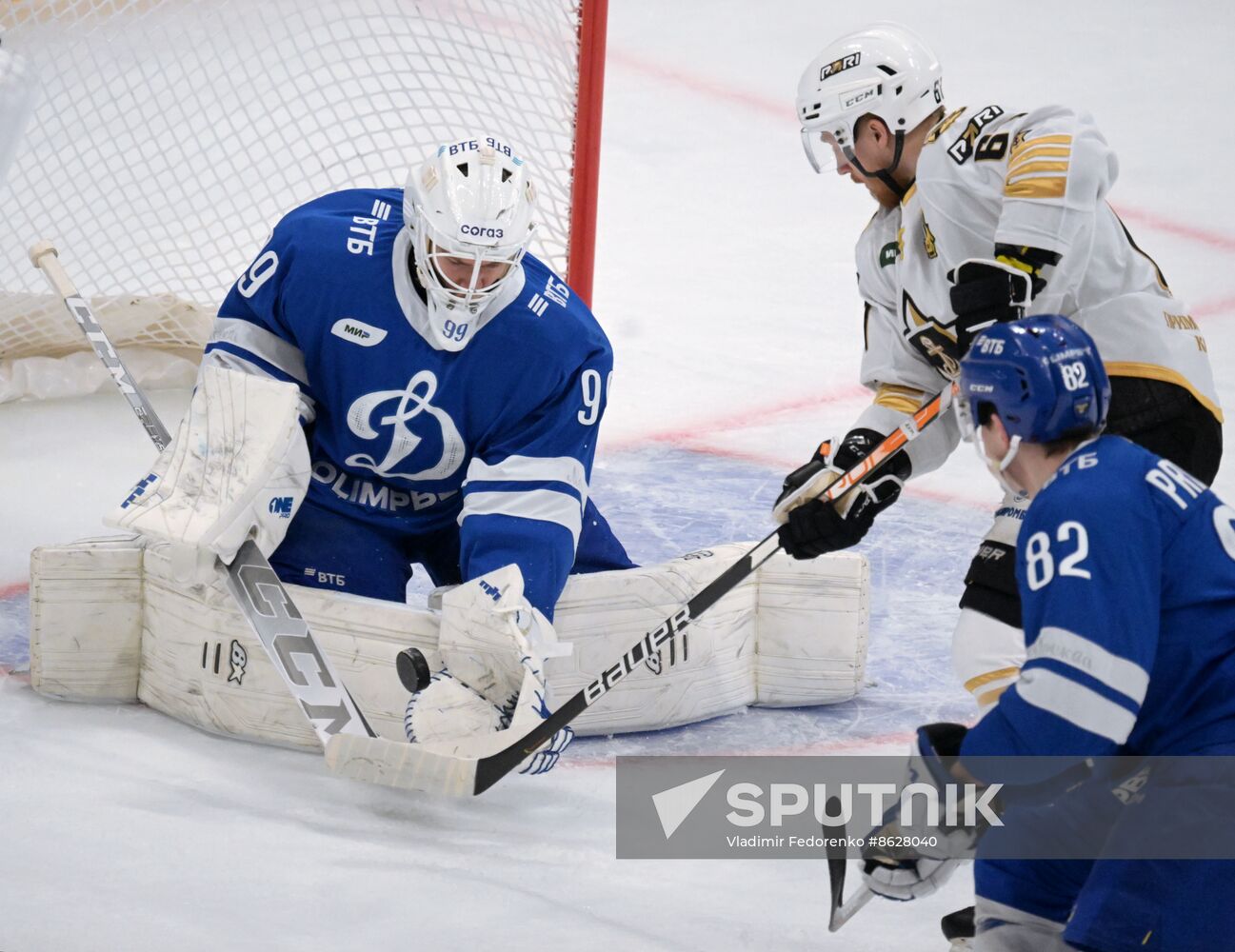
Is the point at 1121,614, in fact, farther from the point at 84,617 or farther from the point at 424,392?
the point at 84,617

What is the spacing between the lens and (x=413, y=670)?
2574 mm

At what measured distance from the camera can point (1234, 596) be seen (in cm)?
165

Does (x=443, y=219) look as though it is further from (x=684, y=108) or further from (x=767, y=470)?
(x=684, y=108)

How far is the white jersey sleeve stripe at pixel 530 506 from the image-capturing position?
9.02 feet

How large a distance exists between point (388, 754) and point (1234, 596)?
4.17ft

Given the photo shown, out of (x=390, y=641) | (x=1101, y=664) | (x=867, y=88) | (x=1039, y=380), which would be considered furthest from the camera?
(x=390, y=641)

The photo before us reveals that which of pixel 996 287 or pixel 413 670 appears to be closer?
pixel 996 287

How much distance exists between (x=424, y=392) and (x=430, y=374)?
0.03 meters

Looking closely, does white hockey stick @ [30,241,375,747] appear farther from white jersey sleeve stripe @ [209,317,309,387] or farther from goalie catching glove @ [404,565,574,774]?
white jersey sleeve stripe @ [209,317,309,387]

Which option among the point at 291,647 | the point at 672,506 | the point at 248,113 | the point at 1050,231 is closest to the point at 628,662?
the point at 291,647

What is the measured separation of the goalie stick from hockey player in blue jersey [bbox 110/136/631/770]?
0.32 ft

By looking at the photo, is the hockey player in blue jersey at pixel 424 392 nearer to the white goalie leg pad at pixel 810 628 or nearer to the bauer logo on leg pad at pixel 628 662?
the bauer logo on leg pad at pixel 628 662

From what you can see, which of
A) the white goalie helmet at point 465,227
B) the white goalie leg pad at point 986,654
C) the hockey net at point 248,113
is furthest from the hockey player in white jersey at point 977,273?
the hockey net at point 248,113

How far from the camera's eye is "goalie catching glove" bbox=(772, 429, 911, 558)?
2430mm
